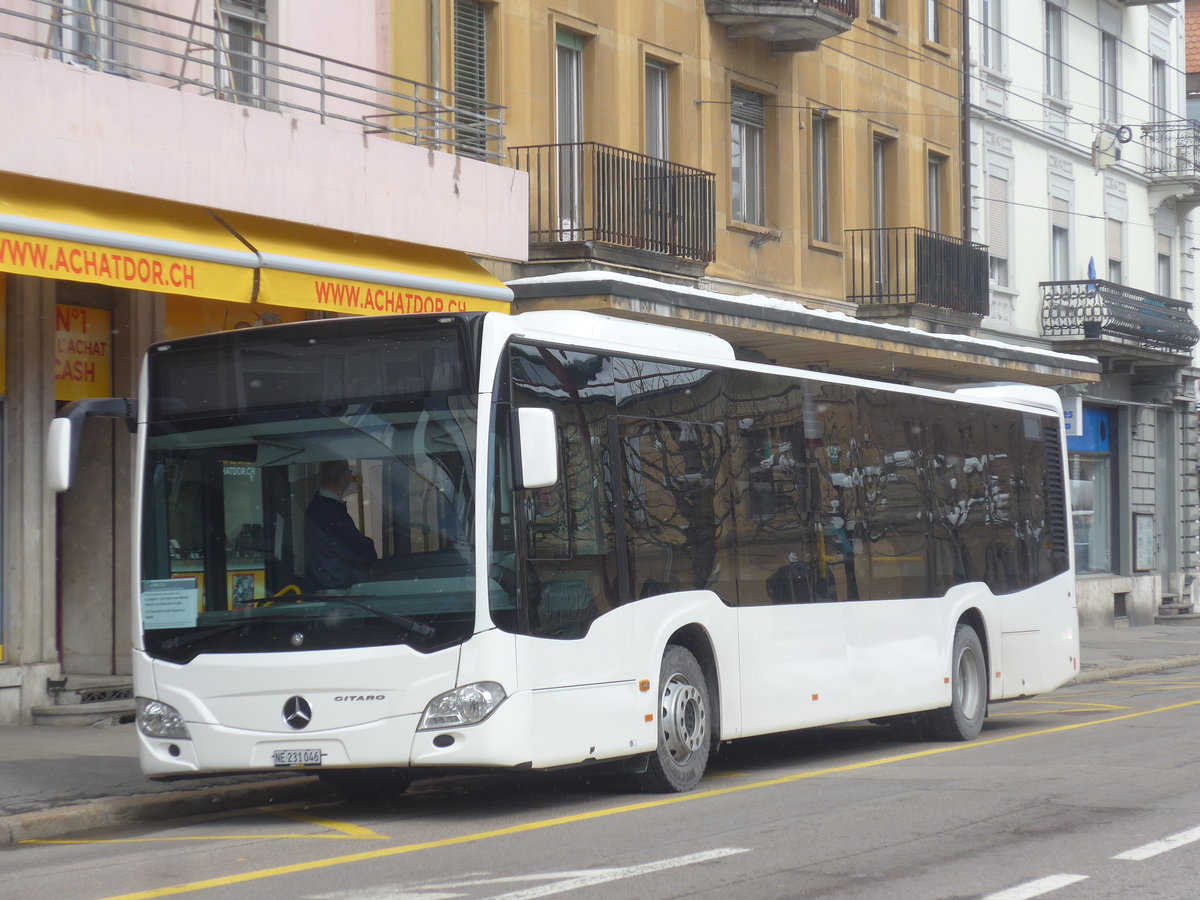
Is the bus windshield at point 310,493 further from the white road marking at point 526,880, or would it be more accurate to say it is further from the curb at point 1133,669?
the curb at point 1133,669

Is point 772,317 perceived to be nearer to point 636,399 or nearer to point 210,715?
point 636,399

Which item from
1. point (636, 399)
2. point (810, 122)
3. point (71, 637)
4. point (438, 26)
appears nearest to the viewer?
point (636, 399)

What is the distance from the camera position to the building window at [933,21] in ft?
104

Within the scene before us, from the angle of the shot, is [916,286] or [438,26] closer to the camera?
[438,26]

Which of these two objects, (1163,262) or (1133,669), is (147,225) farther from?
(1163,262)

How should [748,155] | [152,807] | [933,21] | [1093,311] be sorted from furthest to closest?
[1093,311] < [933,21] < [748,155] < [152,807]

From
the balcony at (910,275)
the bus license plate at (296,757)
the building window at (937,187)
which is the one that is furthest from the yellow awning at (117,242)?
the building window at (937,187)

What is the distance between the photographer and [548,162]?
68.7ft

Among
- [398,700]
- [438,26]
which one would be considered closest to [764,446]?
[398,700]

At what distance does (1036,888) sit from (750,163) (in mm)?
19840

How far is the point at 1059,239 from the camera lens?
119 ft

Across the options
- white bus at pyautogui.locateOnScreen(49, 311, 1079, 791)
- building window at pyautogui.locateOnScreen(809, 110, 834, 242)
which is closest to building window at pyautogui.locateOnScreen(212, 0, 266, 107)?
white bus at pyautogui.locateOnScreen(49, 311, 1079, 791)

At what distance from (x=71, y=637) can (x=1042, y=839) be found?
9.90m

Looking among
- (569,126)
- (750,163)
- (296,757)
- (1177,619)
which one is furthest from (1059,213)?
(296,757)
